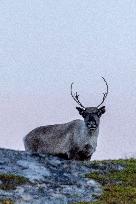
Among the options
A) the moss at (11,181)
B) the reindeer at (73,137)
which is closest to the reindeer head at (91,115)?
the reindeer at (73,137)

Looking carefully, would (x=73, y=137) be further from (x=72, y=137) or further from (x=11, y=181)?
(x=11, y=181)

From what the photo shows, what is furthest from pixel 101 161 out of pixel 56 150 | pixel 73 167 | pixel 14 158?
pixel 56 150

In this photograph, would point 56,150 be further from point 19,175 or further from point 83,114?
point 19,175

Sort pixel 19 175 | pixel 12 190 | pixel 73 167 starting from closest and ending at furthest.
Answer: pixel 12 190
pixel 19 175
pixel 73 167

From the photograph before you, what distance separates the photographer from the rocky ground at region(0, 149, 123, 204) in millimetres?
14852

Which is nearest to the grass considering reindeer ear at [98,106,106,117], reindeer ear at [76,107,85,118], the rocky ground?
the rocky ground

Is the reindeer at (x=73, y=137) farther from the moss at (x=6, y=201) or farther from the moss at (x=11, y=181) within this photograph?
the moss at (x=6, y=201)

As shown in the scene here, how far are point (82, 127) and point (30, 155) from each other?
4.77m

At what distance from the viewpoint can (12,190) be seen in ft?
49.2

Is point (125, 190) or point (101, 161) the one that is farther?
point (101, 161)

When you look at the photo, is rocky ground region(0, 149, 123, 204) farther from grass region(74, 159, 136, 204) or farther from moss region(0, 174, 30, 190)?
grass region(74, 159, 136, 204)

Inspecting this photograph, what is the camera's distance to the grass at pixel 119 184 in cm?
1507

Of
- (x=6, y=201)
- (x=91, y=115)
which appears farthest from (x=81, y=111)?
(x=6, y=201)

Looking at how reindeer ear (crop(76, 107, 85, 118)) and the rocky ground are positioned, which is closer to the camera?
the rocky ground
